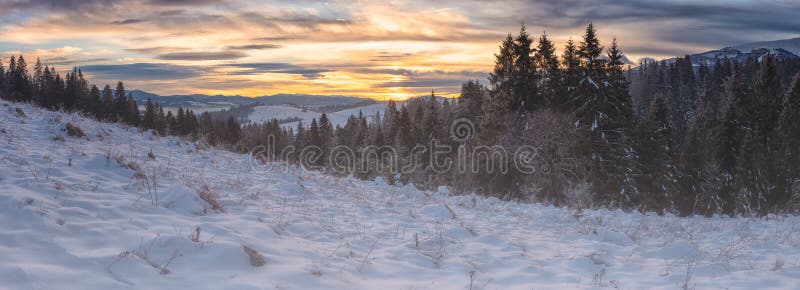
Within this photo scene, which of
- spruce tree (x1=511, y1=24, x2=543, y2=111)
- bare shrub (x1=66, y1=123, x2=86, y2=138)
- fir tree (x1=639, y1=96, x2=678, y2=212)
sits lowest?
fir tree (x1=639, y1=96, x2=678, y2=212)

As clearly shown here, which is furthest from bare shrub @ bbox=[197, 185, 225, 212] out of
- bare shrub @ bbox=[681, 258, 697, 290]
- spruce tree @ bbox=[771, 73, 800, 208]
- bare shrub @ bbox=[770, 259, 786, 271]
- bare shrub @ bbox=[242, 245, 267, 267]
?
spruce tree @ bbox=[771, 73, 800, 208]

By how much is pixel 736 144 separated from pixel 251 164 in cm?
3942

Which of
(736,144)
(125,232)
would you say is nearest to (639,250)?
(125,232)

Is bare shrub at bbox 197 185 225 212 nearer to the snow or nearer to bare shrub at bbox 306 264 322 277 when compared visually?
the snow

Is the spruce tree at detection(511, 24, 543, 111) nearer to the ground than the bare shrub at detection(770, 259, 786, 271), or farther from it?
farther from it

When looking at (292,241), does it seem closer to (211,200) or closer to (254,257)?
(254,257)

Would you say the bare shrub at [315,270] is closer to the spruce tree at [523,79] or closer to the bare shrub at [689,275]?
the bare shrub at [689,275]

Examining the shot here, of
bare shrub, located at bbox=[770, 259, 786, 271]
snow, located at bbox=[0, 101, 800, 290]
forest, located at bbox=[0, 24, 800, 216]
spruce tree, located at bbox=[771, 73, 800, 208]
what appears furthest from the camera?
spruce tree, located at bbox=[771, 73, 800, 208]

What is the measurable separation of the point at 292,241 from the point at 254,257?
1146mm

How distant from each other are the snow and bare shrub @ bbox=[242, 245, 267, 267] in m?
0.05

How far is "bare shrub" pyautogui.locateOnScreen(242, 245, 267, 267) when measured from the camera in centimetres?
476

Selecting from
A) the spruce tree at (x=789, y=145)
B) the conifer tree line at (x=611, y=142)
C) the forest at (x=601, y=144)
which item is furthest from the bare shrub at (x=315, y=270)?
the spruce tree at (x=789, y=145)

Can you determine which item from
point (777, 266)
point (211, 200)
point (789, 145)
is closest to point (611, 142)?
point (789, 145)

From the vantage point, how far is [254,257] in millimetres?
4832
